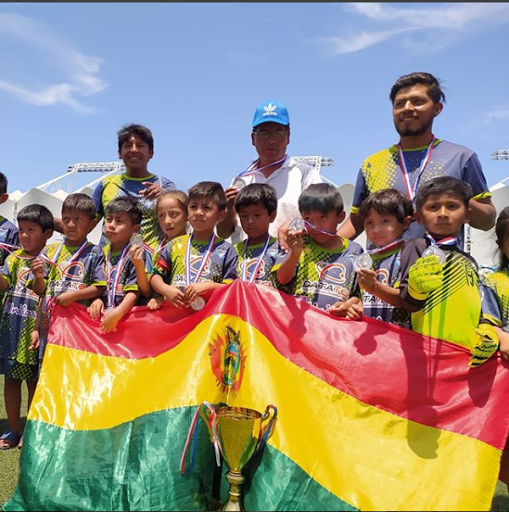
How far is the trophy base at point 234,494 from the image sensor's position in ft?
9.38

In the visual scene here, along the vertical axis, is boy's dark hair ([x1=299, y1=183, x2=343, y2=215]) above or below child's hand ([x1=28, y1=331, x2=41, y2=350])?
above

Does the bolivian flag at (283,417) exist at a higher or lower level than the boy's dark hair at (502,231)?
lower

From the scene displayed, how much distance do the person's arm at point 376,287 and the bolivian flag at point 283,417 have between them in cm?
25

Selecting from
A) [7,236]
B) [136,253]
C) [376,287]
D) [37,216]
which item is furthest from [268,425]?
[7,236]

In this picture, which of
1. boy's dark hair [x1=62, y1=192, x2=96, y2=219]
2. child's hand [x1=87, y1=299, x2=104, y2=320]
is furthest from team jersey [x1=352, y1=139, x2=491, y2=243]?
boy's dark hair [x1=62, y1=192, x2=96, y2=219]

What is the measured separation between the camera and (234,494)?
9.42ft

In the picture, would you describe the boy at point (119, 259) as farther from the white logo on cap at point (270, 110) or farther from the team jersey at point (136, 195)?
the white logo on cap at point (270, 110)

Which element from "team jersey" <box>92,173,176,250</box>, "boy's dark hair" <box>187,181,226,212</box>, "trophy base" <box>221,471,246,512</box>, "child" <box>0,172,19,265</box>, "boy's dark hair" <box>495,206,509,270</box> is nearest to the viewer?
"trophy base" <box>221,471,246,512</box>

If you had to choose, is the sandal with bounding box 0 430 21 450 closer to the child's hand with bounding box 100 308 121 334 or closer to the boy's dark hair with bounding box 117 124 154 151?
the child's hand with bounding box 100 308 121 334

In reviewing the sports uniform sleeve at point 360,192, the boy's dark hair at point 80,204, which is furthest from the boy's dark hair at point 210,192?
the boy's dark hair at point 80,204

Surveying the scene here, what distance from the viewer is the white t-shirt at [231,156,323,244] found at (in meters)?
4.38

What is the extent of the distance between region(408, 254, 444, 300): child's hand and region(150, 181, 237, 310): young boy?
1.49 metres

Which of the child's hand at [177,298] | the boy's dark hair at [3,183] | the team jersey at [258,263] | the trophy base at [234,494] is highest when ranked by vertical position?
the boy's dark hair at [3,183]

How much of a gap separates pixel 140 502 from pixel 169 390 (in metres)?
0.66
